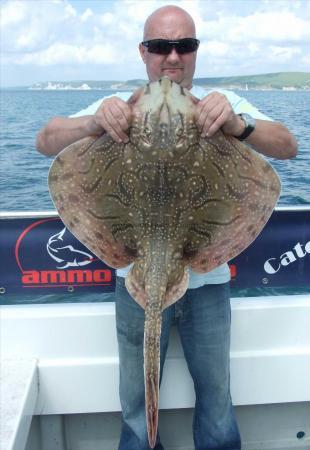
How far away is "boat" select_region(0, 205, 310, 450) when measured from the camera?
2.94 m

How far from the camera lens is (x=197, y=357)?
8.56ft

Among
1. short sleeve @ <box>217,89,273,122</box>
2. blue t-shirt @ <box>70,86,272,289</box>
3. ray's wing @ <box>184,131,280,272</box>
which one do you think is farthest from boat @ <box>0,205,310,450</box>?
ray's wing @ <box>184,131,280,272</box>

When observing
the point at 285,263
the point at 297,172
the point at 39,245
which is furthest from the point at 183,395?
the point at 297,172

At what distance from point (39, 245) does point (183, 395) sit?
1.31m

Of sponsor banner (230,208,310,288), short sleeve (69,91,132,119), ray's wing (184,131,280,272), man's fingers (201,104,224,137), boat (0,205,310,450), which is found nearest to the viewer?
man's fingers (201,104,224,137)

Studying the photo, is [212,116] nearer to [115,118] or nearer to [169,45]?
[115,118]

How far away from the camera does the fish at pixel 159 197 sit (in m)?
1.84

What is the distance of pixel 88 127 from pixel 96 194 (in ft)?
0.93

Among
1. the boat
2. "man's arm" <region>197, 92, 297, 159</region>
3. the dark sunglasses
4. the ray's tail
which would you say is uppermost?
the dark sunglasses

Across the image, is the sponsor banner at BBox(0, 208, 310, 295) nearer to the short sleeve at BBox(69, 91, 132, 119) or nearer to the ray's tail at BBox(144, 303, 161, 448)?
the short sleeve at BBox(69, 91, 132, 119)

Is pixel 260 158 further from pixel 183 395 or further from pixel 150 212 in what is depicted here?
pixel 183 395

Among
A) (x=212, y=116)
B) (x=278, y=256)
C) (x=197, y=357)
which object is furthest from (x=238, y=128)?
(x=278, y=256)

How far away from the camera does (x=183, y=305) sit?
8.34 feet

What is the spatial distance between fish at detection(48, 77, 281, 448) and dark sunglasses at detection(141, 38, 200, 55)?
1.70 feet
